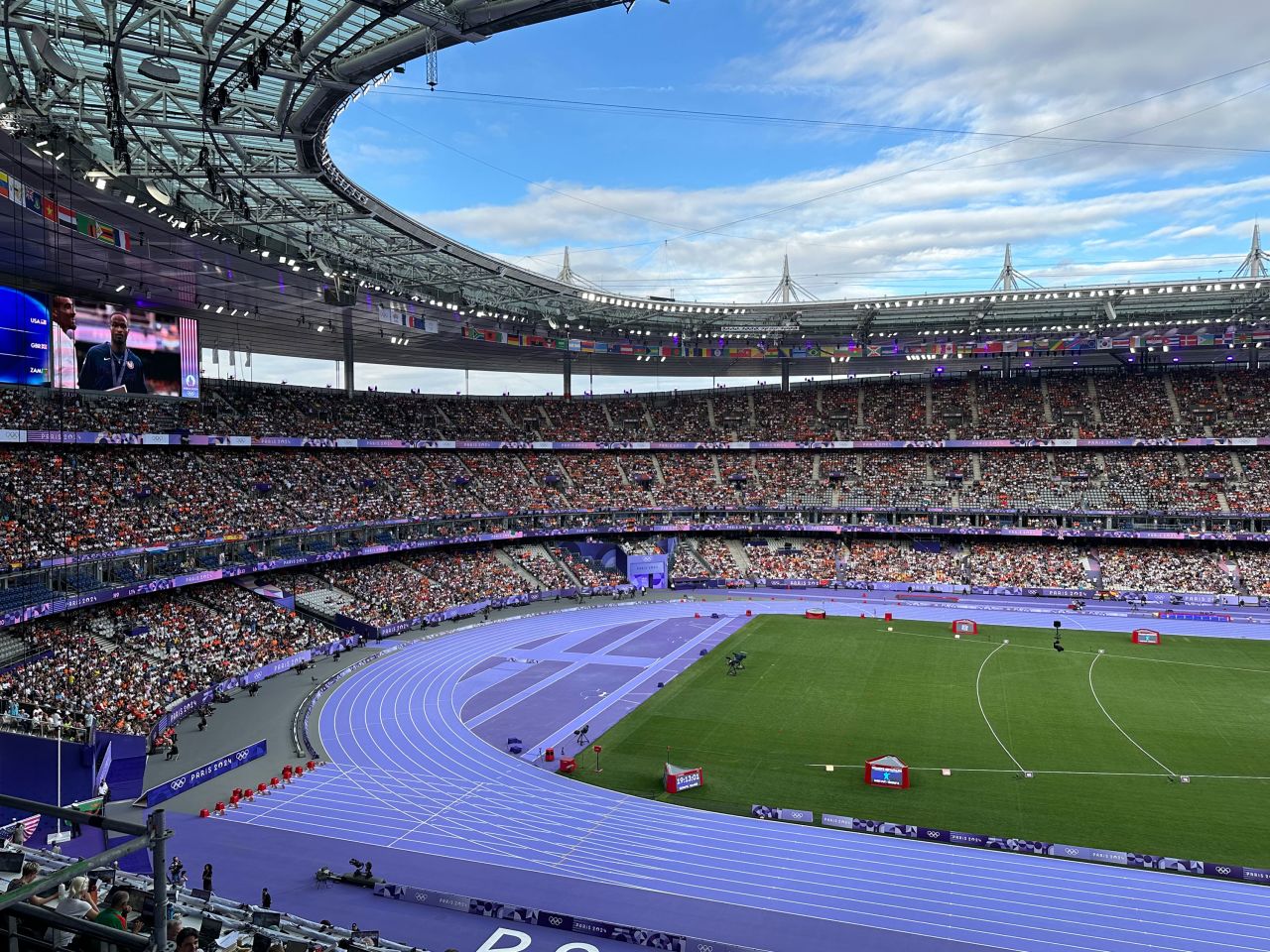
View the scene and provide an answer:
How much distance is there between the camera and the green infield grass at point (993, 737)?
21.4 m

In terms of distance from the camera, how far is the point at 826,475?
6481cm

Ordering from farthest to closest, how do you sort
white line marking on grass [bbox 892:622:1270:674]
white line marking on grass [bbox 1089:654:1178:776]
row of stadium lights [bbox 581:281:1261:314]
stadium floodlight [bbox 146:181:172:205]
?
row of stadium lights [bbox 581:281:1261:314]
white line marking on grass [bbox 892:622:1270:674]
white line marking on grass [bbox 1089:654:1178:776]
stadium floodlight [bbox 146:181:172:205]

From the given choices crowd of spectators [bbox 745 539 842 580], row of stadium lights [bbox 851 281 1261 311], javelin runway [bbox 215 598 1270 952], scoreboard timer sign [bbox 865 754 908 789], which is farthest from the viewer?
crowd of spectators [bbox 745 539 842 580]

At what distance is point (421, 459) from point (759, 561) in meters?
25.7

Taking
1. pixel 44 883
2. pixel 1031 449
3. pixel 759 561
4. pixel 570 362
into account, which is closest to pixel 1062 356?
pixel 1031 449

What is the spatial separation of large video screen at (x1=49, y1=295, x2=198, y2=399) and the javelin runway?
1729 cm

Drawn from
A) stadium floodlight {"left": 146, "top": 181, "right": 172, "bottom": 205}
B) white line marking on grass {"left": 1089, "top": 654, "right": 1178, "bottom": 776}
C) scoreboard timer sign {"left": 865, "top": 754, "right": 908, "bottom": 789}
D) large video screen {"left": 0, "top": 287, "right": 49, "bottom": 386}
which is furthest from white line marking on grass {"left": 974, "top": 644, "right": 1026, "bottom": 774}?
large video screen {"left": 0, "top": 287, "right": 49, "bottom": 386}

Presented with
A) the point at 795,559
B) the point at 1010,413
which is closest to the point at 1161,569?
the point at 1010,413

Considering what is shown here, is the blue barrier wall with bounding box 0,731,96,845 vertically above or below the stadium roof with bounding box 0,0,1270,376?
below

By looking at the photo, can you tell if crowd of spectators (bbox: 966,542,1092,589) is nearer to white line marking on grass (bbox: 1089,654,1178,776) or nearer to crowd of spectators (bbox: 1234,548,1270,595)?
crowd of spectators (bbox: 1234,548,1270,595)

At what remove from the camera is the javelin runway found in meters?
16.4

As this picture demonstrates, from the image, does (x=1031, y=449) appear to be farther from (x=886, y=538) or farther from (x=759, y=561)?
(x=759, y=561)

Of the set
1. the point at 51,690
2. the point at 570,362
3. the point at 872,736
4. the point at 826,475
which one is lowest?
the point at 872,736

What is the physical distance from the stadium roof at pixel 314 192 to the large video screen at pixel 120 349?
88.1 inches
